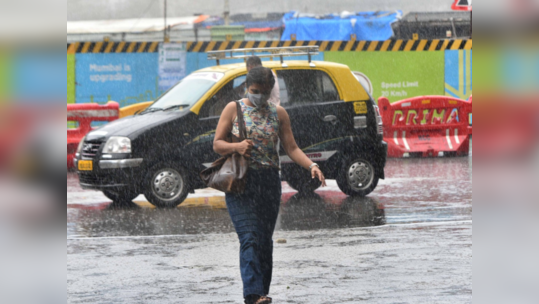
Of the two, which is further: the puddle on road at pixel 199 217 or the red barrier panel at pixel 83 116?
the red barrier panel at pixel 83 116

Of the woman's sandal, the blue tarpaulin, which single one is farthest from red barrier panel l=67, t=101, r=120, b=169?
the woman's sandal

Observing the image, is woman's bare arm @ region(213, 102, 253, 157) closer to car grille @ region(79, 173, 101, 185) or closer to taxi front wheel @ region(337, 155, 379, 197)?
car grille @ region(79, 173, 101, 185)

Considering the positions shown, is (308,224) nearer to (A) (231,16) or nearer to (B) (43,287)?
(B) (43,287)

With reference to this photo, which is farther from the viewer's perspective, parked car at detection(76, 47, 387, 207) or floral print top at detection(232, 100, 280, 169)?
parked car at detection(76, 47, 387, 207)

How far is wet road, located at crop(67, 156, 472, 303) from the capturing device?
5926 millimetres

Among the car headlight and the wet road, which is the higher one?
the car headlight

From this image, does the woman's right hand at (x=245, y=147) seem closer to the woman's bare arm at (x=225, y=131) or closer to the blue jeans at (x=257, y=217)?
the woman's bare arm at (x=225, y=131)

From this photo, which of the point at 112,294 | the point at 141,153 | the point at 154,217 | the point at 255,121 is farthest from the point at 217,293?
the point at 141,153

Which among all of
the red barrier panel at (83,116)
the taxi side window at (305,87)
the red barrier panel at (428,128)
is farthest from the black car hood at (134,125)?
the red barrier panel at (428,128)

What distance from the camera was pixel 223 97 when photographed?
11023mm

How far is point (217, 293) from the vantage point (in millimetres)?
5883

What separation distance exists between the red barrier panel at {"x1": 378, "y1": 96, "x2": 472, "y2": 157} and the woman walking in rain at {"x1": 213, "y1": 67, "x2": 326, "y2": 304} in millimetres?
12579

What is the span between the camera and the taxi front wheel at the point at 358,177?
462 inches

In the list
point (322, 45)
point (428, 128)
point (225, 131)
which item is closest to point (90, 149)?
point (225, 131)
